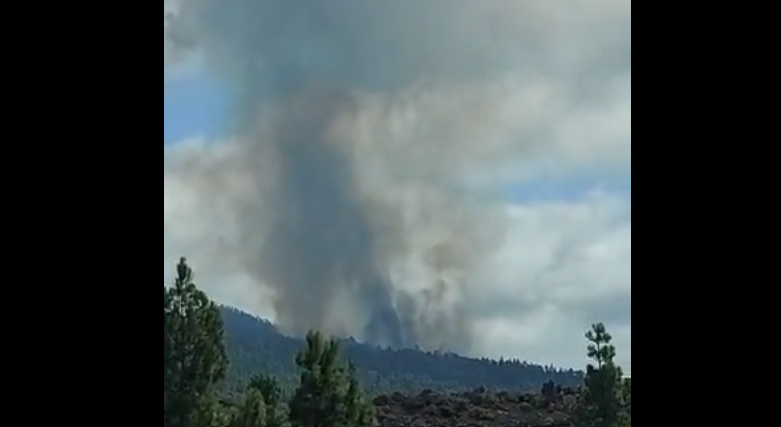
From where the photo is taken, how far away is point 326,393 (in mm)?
1374

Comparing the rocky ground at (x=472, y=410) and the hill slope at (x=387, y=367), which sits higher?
the hill slope at (x=387, y=367)

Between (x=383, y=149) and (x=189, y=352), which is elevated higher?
(x=383, y=149)

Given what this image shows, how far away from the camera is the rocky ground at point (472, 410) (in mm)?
1358

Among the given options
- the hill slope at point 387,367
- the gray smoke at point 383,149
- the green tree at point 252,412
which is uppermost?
the gray smoke at point 383,149

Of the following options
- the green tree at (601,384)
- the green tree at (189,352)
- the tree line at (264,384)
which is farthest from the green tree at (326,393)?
the green tree at (601,384)

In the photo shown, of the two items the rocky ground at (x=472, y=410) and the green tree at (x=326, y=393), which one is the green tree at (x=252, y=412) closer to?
the green tree at (x=326, y=393)

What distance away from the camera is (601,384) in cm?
133

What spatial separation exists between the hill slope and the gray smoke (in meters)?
0.02

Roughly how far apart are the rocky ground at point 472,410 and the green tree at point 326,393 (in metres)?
0.03

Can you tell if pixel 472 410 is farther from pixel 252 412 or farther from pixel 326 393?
pixel 252 412

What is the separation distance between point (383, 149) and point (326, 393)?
39cm

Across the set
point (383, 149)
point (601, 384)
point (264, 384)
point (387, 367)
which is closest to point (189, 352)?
point (264, 384)
